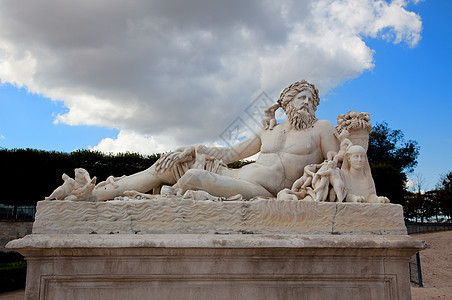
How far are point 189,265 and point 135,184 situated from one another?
1910 mm

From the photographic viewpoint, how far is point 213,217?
14.3 ft

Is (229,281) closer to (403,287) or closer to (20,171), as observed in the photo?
(403,287)

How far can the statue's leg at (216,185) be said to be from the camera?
→ 4.96 m

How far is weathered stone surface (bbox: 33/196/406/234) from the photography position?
427cm

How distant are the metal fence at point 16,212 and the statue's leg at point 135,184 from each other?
784 inches

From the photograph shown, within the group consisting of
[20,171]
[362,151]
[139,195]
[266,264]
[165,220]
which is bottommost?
[266,264]

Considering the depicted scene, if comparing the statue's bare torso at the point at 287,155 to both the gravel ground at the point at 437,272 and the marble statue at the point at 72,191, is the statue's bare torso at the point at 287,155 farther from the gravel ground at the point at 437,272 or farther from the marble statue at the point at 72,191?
the gravel ground at the point at 437,272

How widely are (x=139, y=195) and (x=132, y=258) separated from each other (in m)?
Answer: 1.16

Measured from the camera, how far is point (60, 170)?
67.2 ft

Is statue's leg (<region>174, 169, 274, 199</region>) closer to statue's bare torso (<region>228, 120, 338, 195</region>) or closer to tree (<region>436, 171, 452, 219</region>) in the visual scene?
statue's bare torso (<region>228, 120, 338, 195</region>)

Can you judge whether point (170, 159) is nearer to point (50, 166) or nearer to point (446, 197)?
point (50, 166)

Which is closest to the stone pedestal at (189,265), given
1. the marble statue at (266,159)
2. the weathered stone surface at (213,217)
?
the weathered stone surface at (213,217)

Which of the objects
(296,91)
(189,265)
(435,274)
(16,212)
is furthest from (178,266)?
(16,212)

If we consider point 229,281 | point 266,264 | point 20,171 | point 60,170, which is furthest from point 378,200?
point 20,171
